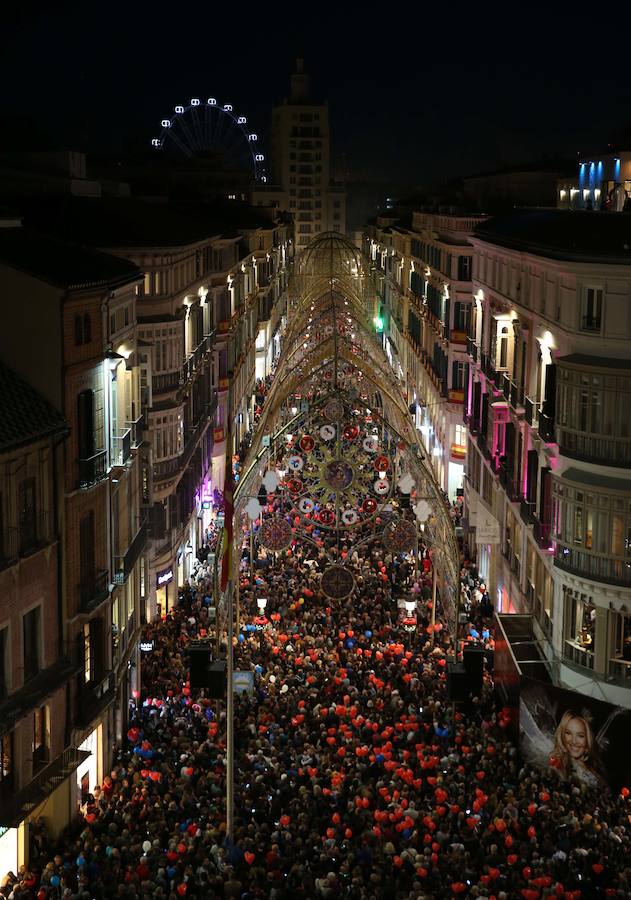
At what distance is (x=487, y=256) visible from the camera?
58469 mm

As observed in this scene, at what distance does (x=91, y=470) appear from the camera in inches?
1284

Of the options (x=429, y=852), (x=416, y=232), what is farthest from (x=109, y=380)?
(x=416, y=232)

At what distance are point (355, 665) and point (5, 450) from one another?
18.1 metres

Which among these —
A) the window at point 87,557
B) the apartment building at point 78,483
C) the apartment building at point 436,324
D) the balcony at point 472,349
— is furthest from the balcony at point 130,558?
the apartment building at point 436,324

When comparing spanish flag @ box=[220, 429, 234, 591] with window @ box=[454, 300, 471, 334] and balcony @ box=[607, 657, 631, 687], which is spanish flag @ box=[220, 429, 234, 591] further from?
window @ box=[454, 300, 471, 334]

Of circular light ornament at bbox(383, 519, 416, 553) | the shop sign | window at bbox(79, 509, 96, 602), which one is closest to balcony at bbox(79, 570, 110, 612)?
window at bbox(79, 509, 96, 602)

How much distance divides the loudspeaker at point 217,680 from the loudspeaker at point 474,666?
272 inches

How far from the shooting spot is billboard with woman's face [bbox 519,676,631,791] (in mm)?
34125

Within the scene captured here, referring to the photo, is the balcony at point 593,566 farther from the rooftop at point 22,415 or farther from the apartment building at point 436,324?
the apartment building at point 436,324

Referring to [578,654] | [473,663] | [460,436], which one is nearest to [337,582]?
[473,663]

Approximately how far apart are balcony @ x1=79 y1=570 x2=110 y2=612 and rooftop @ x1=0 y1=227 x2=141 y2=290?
25.9ft

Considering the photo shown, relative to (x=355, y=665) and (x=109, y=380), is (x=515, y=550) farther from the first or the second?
(x=109, y=380)

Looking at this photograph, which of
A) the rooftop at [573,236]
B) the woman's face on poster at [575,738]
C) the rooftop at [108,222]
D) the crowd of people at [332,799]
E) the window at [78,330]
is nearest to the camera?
the crowd of people at [332,799]

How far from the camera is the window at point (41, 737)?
30.0 metres
